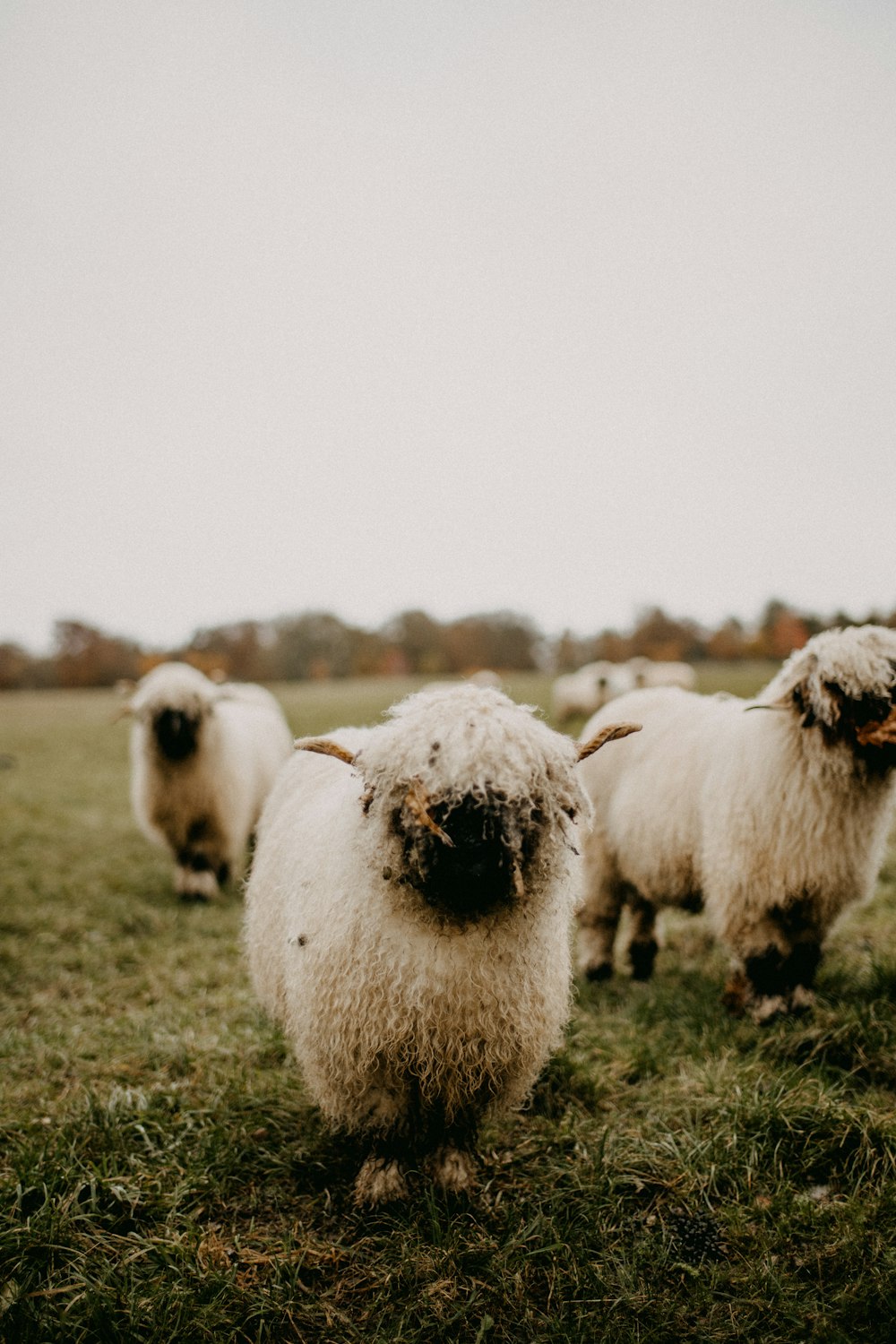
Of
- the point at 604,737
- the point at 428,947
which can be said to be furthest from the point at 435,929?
the point at 604,737

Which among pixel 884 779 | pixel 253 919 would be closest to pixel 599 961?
pixel 884 779

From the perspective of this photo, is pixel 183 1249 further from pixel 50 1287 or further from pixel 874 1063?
pixel 874 1063

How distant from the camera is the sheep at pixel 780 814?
423 centimetres

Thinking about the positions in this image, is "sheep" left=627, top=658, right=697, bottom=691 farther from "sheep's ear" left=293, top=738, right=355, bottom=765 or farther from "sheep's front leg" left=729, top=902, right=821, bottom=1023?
"sheep's ear" left=293, top=738, right=355, bottom=765

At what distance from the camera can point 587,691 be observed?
86.2 feet

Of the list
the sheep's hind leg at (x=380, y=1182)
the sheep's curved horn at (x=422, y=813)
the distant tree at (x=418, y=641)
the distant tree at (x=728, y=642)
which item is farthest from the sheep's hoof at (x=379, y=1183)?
the distant tree at (x=418, y=641)

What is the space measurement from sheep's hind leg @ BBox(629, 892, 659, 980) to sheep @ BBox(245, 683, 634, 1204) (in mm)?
2728

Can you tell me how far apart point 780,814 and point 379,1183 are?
121 inches

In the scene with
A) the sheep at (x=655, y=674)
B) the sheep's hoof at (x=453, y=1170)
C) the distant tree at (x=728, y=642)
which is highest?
the distant tree at (x=728, y=642)

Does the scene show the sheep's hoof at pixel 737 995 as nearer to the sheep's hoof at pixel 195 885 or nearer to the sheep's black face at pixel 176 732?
the sheep's hoof at pixel 195 885

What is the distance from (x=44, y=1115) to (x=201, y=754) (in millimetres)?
4610

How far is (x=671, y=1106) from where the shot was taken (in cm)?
376

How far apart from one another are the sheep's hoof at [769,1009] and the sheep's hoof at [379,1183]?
2.58m

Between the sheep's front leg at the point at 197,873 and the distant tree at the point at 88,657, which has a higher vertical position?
the distant tree at the point at 88,657
